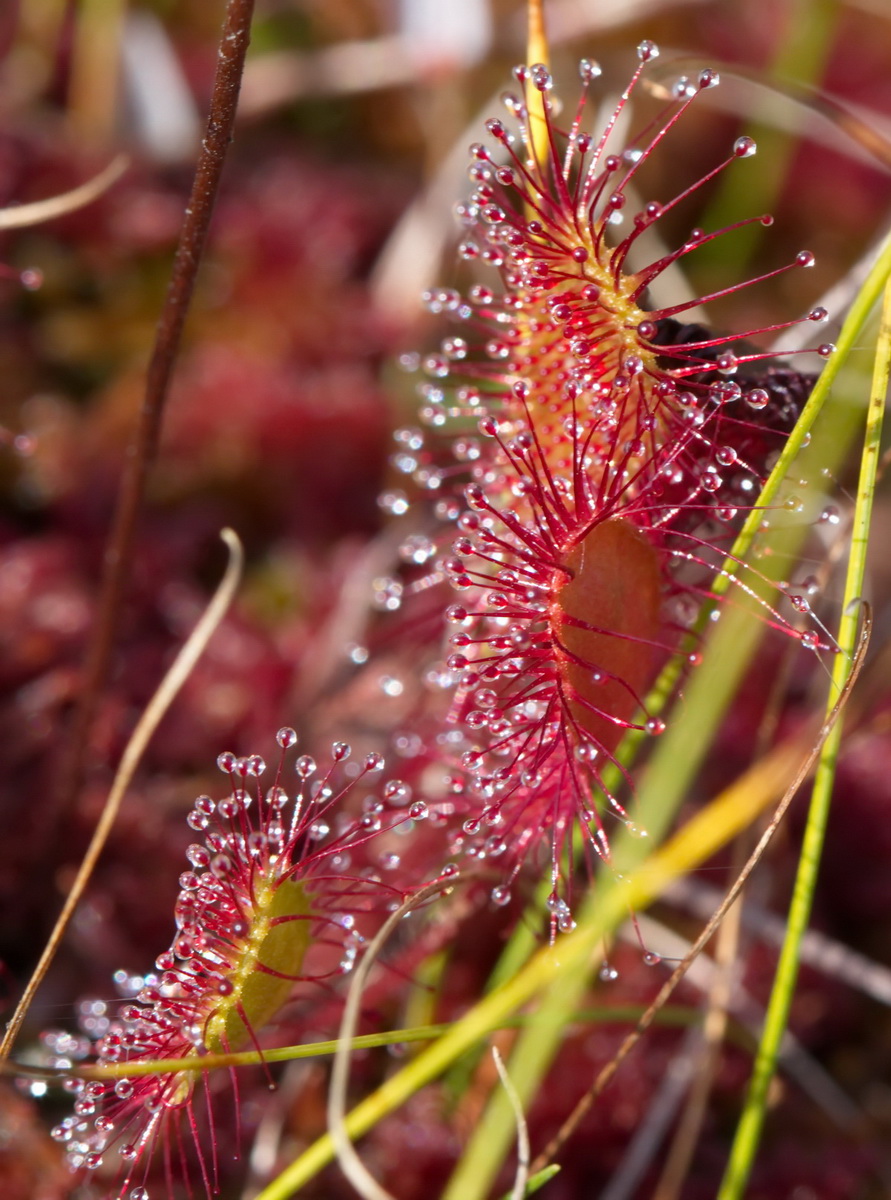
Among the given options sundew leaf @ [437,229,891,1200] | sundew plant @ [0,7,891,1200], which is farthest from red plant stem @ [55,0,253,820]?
sundew leaf @ [437,229,891,1200]

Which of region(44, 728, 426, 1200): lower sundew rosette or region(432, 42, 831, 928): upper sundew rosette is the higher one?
region(432, 42, 831, 928): upper sundew rosette

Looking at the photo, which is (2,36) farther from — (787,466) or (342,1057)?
(342,1057)

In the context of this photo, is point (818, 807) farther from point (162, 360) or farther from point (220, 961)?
→ point (162, 360)

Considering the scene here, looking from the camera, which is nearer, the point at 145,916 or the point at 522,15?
the point at 145,916

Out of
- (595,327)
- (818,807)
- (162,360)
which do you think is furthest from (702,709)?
(162,360)

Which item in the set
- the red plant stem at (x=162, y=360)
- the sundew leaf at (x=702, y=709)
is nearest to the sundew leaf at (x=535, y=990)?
the sundew leaf at (x=702, y=709)

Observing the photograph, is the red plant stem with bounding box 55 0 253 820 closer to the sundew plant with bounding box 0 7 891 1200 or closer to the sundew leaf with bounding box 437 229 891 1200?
the sundew plant with bounding box 0 7 891 1200

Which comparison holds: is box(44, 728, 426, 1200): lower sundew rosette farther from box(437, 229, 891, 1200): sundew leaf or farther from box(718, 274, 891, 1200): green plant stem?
box(718, 274, 891, 1200): green plant stem

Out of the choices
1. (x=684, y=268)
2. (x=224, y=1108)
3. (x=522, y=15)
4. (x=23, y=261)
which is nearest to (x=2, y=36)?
(x=23, y=261)

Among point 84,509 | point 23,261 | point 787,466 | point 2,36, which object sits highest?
point 2,36
